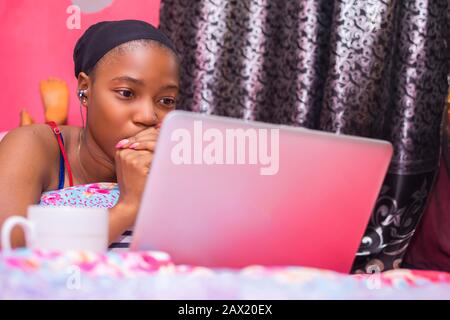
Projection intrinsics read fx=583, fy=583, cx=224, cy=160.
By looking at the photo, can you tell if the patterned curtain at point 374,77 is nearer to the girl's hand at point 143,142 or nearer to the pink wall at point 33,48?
the pink wall at point 33,48

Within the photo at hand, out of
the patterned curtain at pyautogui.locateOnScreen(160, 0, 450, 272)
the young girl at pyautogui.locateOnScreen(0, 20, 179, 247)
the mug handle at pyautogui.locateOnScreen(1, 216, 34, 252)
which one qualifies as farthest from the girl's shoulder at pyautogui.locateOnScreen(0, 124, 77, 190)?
the patterned curtain at pyautogui.locateOnScreen(160, 0, 450, 272)

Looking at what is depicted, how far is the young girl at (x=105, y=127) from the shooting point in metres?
1.27

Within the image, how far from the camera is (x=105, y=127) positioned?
150 centimetres

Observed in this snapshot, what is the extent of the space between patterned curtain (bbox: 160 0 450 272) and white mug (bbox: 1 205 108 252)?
127 cm

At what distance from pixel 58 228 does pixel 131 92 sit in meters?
0.77

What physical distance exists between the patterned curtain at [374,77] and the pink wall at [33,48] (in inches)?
19.3

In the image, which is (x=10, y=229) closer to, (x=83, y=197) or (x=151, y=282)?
(x=151, y=282)

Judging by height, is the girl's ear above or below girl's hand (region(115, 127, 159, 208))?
above

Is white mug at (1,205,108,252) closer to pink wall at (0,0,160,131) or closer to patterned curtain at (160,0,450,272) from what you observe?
patterned curtain at (160,0,450,272)

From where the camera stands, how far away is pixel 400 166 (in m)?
1.86

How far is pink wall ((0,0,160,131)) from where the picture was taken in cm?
213

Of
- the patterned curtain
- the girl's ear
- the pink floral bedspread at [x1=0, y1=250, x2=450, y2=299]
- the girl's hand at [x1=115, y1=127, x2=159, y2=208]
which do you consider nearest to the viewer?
the pink floral bedspread at [x1=0, y1=250, x2=450, y2=299]

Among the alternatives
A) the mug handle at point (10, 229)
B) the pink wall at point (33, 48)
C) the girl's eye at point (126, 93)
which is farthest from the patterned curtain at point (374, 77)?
the mug handle at point (10, 229)
